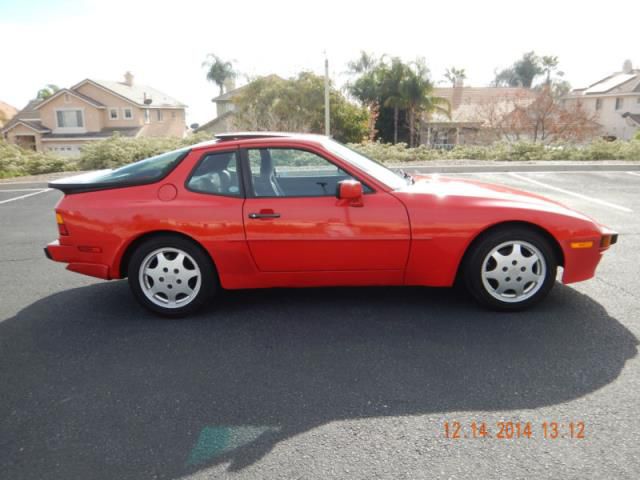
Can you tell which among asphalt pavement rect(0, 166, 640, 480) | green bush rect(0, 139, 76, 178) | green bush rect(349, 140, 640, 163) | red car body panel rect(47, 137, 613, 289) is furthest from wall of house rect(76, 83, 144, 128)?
red car body panel rect(47, 137, 613, 289)

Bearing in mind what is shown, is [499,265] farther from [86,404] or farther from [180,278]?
[86,404]

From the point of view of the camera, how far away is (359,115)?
30.6m

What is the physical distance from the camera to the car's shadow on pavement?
2586mm

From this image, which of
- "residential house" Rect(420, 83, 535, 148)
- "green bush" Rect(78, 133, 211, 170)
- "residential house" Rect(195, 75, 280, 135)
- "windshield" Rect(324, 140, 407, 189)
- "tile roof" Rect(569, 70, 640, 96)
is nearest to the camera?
"windshield" Rect(324, 140, 407, 189)

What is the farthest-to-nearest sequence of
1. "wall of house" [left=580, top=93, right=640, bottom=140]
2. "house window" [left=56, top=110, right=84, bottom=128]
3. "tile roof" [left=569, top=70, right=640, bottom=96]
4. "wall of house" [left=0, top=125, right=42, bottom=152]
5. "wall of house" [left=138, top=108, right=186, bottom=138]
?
"tile roof" [left=569, top=70, right=640, bottom=96] < "wall of house" [left=580, top=93, right=640, bottom=140] < "wall of house" [left=138, top=108, right=186, bottom=138] < "house window" [left=56, top=110, right=84, bottom=128] < "wall of house" [left=0, top=125, right=42, bottom=152]

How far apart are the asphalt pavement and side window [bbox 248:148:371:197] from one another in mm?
991

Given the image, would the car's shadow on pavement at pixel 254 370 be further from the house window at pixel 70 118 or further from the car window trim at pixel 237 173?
the house window at pixel 70 118

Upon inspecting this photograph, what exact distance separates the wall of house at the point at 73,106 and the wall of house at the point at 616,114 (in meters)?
42.1

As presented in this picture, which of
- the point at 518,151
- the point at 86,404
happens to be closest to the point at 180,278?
the point at 86,404

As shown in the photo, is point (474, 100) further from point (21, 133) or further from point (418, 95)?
point (21, 133)

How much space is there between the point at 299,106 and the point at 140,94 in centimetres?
2411

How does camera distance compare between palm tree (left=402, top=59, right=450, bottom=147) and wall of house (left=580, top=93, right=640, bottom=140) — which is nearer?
palm tree (left=402, top=59, right=450, bottom=147)

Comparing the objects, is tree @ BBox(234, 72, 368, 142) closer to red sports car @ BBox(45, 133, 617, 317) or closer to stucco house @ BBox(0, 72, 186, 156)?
stucco house @ BBox(0, 72, 186, 156)

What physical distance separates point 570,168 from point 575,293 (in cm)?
1111
